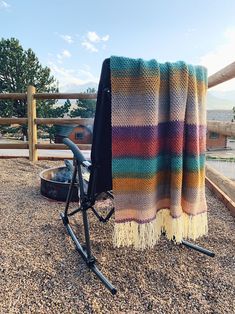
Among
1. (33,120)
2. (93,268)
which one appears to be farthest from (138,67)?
(33,120)

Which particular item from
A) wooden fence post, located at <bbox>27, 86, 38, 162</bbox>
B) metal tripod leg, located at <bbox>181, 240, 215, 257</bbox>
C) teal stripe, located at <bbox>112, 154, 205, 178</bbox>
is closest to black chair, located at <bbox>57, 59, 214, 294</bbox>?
teal stripe, located at <bbox>112, 154, 205, 178</bbox>

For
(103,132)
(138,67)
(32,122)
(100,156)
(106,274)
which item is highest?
(138,67)

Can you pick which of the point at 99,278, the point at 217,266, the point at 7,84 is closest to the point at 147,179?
the point at 99,278

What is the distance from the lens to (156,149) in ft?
4.52

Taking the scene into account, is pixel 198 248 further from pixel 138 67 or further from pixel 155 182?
pixel 138 67

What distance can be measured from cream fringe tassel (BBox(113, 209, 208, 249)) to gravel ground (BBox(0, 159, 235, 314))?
0.23 metres

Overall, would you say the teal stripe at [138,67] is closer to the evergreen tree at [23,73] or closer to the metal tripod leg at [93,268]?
the metal tripod leg at [93,268]

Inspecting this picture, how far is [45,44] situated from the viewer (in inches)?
624

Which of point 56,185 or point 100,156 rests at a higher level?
point 100,156

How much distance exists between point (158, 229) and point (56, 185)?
138cm

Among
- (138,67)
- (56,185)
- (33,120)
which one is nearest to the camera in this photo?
(138,67)

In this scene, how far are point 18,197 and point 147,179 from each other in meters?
1.83

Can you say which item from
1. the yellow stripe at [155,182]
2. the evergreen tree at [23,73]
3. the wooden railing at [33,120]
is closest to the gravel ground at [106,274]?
the yellow stripe at [155,182]

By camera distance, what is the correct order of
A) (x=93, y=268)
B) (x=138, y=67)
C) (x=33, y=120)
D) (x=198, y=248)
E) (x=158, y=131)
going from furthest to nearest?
(x=33, y=120) < (x=198, y=248) < (x=93, y=268) < (x=158, y=131) < (x=138, y=67)
